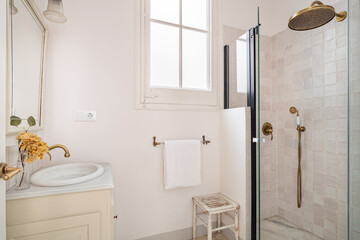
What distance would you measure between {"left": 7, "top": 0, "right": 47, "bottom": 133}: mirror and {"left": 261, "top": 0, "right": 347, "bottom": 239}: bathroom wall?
147 centimetres

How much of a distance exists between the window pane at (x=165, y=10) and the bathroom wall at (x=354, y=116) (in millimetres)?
1310

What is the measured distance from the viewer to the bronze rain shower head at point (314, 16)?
40.4 inches

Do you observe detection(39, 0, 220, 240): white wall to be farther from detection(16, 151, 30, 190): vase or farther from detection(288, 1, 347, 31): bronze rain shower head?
detection(288, 1, 347, 31): bronze rain shower head

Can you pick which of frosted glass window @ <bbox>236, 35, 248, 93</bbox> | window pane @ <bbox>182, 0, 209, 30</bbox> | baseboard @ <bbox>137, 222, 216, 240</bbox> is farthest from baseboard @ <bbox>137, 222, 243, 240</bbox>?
window pane @ <bbox>182, 0, 209, 30</bbox>

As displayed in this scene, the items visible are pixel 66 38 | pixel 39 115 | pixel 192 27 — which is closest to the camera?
pixel 39 115

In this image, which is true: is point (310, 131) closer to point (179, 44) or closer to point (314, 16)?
point (314, 16)

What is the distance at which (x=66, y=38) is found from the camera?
143 centimetres

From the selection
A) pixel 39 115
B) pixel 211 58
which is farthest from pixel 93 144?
pixel 211 58

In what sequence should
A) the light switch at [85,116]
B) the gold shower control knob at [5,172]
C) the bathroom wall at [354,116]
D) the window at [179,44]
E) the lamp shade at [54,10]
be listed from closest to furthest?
1. the gold shower control knob at [5,172]
2. the bathroom wall at [354,116]
3. the lamp shade at [54,10]
4. the light switch at [85,116]
5. the window at [179,44]

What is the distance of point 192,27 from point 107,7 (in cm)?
79

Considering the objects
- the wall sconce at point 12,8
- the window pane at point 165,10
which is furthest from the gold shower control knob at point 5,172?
the window pane at point 165,10

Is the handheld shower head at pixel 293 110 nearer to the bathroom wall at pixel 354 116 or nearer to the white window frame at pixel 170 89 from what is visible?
the bathroom wall at pixel 354 116

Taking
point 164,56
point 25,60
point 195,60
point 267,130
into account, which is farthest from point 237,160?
point 25,60

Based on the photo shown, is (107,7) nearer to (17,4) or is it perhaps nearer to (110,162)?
(17,4)
